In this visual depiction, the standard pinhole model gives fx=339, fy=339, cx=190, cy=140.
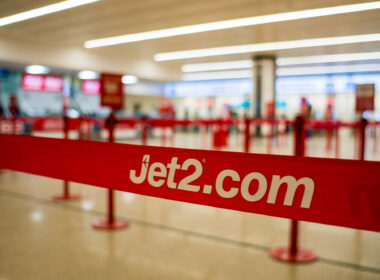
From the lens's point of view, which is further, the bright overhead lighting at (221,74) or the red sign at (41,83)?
the bright overhead lighting at (221,74)

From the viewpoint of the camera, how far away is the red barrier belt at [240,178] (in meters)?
1.46

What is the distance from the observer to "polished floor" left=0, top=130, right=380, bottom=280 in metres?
2.31

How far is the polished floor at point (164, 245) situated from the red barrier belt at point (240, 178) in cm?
69

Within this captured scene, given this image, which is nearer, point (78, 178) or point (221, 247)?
point (78, 178)

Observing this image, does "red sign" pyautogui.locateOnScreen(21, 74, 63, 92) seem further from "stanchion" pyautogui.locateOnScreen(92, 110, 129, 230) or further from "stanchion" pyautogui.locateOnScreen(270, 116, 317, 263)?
"stanchion" pyautogui.locateOnScreen(270, 116, 317, 263)

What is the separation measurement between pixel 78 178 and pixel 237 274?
1.24 m

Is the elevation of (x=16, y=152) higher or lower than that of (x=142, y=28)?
lower

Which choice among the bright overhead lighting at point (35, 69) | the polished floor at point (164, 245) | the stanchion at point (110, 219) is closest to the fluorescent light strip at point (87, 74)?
the bright overhead lighting at point (35, 69)

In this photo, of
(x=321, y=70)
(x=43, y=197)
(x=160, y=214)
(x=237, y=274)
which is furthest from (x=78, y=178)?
(x=321, y=70)

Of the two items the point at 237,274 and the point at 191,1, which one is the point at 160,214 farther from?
the point at 191,1

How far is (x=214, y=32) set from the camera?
935cm

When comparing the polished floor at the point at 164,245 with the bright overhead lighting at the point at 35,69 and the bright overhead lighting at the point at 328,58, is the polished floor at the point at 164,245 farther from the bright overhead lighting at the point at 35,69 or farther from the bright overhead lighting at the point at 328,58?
the bright overhead lighting at the point at 328,58

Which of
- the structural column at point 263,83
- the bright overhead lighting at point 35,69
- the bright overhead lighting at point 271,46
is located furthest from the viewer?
the structural column at point 263,83

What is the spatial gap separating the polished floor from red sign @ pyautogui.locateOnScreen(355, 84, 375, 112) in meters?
1.46
